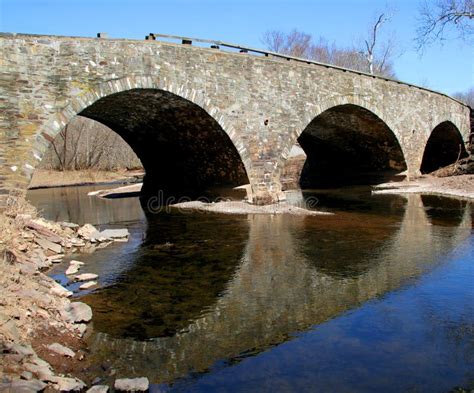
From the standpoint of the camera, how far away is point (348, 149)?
25578mm

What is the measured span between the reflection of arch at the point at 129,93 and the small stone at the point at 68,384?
7274 mm

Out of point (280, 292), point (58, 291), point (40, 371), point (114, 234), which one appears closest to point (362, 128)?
point (114, 234)

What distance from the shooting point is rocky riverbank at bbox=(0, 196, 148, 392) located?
402cm

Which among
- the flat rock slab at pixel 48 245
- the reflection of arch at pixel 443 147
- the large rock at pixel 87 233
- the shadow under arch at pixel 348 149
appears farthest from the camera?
the reflection of arch at pixel 443 147

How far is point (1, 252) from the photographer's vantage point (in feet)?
21.5

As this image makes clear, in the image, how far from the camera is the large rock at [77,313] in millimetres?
5598

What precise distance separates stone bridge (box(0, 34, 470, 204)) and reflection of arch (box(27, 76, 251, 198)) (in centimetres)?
3

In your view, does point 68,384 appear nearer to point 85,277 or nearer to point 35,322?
point 35,322

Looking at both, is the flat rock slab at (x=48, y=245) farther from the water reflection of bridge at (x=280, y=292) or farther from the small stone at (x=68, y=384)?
the small stone at (x=68, y=384)

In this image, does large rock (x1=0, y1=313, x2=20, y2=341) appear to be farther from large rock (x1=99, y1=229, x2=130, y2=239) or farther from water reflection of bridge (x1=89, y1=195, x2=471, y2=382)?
large rock (x1=99, y1=229, x2=130, y2=239)

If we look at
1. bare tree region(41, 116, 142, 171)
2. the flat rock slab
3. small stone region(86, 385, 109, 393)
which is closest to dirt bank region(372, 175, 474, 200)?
the flat rock slab

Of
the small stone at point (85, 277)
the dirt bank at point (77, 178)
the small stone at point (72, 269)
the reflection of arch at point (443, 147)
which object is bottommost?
the small stone at point (85, 277)

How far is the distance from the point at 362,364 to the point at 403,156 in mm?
20309

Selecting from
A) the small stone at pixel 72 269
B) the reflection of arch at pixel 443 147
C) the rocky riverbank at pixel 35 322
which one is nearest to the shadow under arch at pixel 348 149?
the reflection of arch at pixel 443 147
